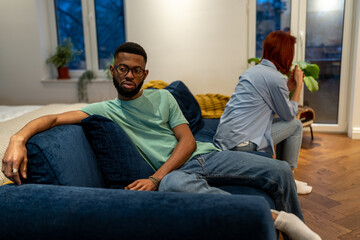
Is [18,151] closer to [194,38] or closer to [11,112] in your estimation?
[11,112]

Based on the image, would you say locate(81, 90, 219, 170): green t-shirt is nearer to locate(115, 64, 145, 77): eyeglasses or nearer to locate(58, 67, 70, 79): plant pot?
locate(115, 64, 145, 77): eyeglasses

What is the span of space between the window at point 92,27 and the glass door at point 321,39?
1756 mm

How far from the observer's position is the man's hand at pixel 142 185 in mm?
1326

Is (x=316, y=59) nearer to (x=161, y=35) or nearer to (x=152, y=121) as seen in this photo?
(x=161, y=35)

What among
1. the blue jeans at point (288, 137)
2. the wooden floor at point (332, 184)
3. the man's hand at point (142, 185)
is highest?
the man's hand at point (142, 185)

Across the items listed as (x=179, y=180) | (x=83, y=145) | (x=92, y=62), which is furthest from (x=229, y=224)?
(x=92, y=62)

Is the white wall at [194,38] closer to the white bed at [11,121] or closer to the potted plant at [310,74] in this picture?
the potted plant at [310,74]

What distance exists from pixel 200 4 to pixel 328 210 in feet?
9.05

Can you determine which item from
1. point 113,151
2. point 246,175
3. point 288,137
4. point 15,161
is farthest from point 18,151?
point 288,137

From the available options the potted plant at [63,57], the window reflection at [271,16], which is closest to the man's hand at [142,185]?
the window reflection at [271,16]

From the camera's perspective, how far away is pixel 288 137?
235cm

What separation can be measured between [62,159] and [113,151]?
26cm

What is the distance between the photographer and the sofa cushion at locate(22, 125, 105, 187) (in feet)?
3.82

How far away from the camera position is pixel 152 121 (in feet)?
5.28
